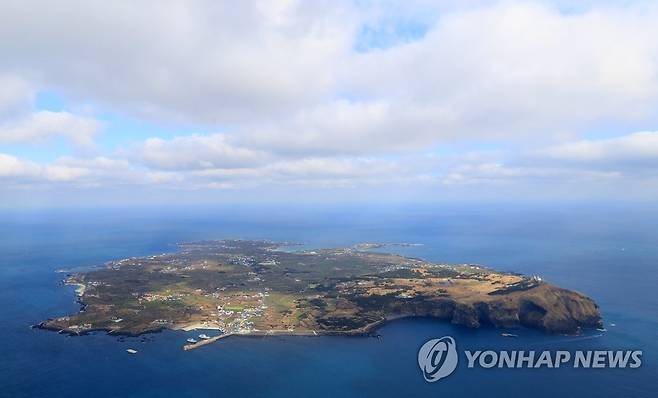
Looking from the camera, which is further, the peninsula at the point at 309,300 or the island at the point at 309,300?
the peninsula at the point at 309,300

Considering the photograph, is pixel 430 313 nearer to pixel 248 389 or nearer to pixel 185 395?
pixel 248 389

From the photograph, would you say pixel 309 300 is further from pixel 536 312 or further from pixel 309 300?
pixel 536 312

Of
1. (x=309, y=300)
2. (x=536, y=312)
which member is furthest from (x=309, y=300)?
(x=536, y=312)

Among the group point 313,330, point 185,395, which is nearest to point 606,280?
point 313,330

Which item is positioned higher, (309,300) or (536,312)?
(536,312)

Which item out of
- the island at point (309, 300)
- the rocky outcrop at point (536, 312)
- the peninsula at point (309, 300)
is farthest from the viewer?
the peninsula at point (309, 300)

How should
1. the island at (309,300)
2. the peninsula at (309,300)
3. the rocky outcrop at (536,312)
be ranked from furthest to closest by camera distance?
the peninsula at (309,300) → the island at (309,300) → the rocky outcrop at (536,312)

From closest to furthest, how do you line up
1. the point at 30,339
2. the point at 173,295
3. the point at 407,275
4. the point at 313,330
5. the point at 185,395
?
the point at 185,395, the point at 30,339, the point at 313,330, the point at 173,295, the point at 407,275
